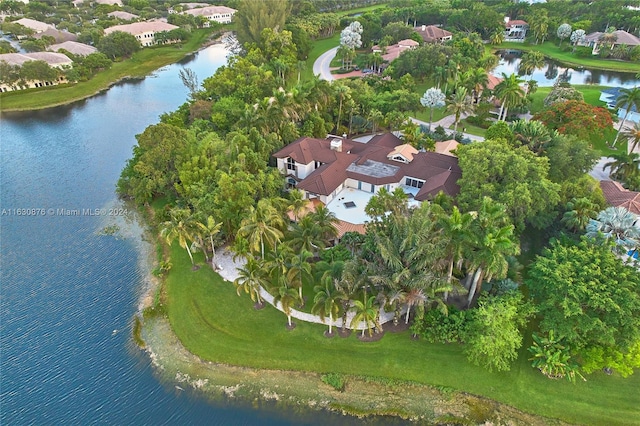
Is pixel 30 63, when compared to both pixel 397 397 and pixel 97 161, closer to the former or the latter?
pixel 97 161

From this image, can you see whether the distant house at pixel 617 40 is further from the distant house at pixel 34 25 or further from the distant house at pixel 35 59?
the distant house at pixel 34 25

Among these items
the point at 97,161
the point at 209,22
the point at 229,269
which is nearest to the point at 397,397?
the point at 229,269

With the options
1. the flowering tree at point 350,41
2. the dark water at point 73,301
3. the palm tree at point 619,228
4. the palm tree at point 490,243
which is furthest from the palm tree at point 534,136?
the flowering tree at point 350,41

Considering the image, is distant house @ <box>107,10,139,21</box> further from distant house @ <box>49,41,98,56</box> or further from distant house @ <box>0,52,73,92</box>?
distant house @ <box>0,52,73,92</box>

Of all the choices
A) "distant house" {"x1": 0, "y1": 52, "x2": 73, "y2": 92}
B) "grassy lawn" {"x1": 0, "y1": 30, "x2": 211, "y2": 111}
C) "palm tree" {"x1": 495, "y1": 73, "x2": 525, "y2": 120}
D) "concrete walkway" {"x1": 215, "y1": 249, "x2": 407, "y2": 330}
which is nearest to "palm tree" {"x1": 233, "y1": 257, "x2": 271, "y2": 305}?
"concrete walkway" {"x1": 215, "y1": 249, "x2": 407, "y2": 330}

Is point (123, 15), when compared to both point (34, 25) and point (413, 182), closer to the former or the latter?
point (34, 25)

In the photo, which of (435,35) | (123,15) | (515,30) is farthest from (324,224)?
(123,15)
